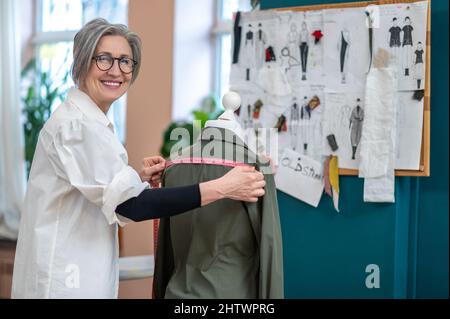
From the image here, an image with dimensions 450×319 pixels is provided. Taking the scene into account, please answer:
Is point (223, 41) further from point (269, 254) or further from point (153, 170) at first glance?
point (269, 254)

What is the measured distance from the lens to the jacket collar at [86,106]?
1.89 metres

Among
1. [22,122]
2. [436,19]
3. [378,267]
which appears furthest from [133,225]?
[436,19]

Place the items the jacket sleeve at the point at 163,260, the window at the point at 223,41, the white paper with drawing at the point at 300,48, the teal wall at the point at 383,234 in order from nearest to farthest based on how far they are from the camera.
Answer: the jacket sleeve at the point at 163,260 → the teal wall at the point at 383,234 → the white paper with drawing at the point at 300,48 → the window at the point at 223,41

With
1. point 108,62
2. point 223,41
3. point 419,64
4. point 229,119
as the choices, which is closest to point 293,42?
point 419,64

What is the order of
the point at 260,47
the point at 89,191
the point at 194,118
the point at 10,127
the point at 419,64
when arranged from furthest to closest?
the point at 10,127 → the point at 194,118 → the point at 260,47 → the point at 419,64 → the point at 89,191

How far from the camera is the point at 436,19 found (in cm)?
293

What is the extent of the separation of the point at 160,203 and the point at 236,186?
213 mm

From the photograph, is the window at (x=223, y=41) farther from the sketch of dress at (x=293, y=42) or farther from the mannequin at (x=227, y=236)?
the mannequin at (x=227, y=236)

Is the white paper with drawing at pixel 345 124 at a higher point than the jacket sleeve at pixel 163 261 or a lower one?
higher

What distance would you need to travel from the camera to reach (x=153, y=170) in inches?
84.7

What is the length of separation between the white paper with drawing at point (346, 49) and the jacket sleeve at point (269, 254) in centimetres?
117

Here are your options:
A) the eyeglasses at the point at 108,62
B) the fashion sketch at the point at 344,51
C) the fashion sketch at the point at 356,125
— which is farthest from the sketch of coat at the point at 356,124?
the eyeglasses at the point at 108,62

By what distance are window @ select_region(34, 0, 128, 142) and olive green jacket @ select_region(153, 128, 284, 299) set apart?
2.76m

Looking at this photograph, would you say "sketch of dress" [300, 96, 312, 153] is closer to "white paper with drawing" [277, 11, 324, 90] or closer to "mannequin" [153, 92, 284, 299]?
"white paper with drawing" [277, 11, 324, 90]
